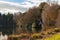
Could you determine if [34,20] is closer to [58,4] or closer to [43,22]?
[43,22]

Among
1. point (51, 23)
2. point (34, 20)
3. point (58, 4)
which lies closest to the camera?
point (51, 23)

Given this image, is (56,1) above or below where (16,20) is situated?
above

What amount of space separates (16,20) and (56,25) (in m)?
2.61

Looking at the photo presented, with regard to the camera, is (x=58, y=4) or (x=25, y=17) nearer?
(x=58, y=4)

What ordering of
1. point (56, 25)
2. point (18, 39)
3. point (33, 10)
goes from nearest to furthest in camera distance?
point (18, 39), point (56, 25), point (33, 10)

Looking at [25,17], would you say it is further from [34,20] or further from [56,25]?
[56,25]

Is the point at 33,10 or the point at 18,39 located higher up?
the point at 33,10

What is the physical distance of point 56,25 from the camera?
6094 mm

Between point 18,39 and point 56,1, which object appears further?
point 56,1

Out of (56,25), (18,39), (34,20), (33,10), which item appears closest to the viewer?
(18,39)

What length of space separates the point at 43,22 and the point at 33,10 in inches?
42.0

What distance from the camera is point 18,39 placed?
4441mm

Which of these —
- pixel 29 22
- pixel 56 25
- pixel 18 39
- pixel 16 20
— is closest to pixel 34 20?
pixel 29 22

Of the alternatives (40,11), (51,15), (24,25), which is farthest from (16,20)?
(51,15)
